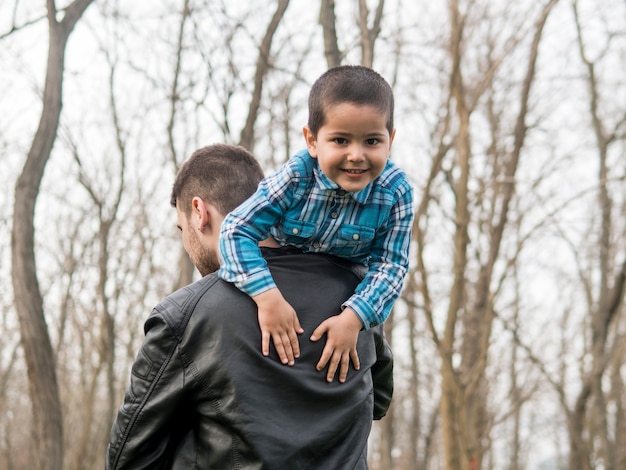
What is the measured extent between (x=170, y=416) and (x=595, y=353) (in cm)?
1148

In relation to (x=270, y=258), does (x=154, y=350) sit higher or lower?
lower

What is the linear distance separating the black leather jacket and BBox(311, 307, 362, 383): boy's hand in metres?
0.02

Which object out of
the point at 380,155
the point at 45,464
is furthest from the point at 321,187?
the point at 45,464

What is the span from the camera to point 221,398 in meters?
1.85

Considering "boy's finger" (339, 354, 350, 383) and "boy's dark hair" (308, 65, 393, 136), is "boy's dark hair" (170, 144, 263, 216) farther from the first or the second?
"boy's finger" (339, 354, 350, 383)

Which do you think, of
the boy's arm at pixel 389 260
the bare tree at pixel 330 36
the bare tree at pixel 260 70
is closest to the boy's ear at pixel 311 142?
the boy's arm at pixel 389 260

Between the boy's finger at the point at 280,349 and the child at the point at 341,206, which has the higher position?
the child at the point at 341,206

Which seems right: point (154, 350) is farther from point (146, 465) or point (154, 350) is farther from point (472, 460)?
point (472, 460)

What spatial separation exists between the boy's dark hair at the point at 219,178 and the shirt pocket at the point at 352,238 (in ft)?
1.08

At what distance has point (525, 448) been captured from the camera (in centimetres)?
3575

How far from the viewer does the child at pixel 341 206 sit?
1984 millimetres

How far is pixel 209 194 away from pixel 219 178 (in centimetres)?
6

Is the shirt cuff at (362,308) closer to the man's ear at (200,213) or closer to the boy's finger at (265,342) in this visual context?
the boy's finger at (265,342)

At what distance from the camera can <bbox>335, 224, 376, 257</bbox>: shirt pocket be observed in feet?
6.97
